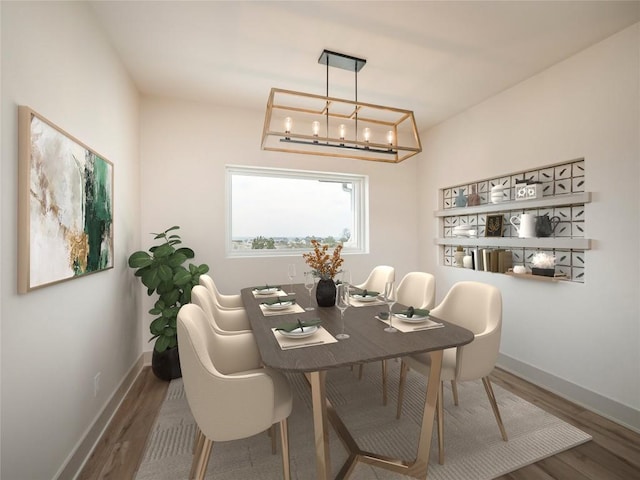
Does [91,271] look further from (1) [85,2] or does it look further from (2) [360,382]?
(2) [360,382]

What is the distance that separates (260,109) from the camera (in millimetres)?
3432

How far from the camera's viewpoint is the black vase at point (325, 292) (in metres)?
2.23

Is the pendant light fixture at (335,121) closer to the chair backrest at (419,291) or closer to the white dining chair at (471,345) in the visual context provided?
the chair backrest at (419,291)

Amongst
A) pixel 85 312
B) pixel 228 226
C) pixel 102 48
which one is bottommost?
pixel 85 312

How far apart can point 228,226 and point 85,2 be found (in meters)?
2.13

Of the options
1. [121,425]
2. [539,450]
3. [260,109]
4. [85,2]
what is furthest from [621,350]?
[85,2]

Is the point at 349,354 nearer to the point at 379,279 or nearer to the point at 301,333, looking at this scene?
the point at 301,333

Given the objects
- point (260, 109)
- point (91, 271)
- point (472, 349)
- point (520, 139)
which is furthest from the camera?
point (260, 109)

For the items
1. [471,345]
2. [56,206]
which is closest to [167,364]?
[56,206]

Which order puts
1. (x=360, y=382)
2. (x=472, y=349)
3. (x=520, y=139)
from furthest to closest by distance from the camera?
(x=520, y=139)
(x=360, y=382)
(x=472, y=349)

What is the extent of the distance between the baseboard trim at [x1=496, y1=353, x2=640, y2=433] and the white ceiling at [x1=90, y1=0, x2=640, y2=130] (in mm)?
2650

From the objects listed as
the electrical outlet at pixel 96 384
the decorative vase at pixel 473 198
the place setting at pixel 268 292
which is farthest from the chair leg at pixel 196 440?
the decorative vase at pixel 473 198

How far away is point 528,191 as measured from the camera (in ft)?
8.92

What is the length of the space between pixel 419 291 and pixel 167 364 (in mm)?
2347
